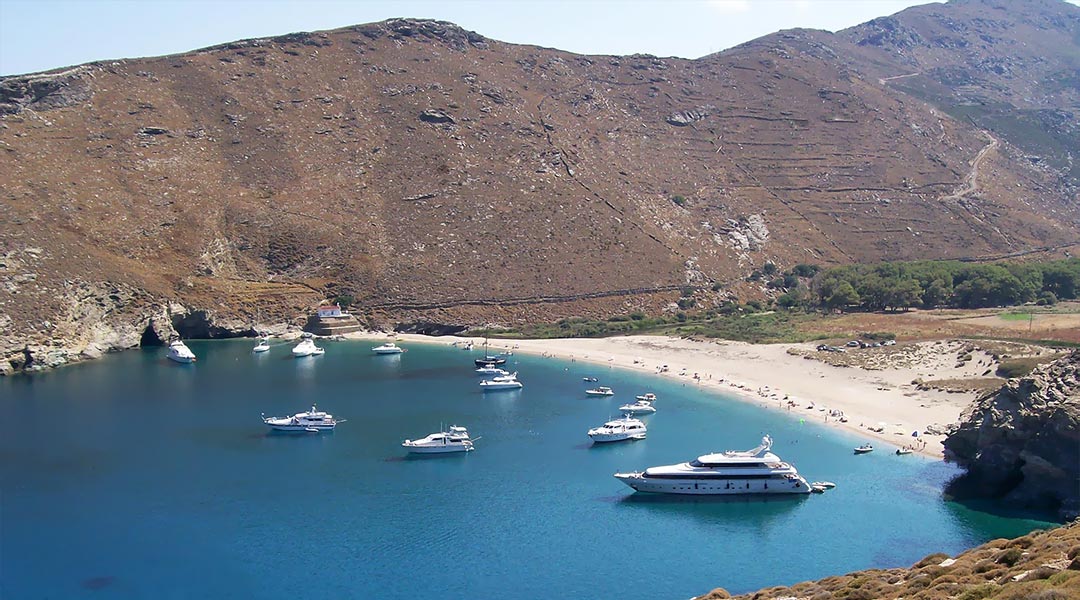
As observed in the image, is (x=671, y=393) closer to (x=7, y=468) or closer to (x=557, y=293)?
(x=557, y=293)

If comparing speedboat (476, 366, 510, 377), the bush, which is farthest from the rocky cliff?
speedboat (476, 366, 510, 377)

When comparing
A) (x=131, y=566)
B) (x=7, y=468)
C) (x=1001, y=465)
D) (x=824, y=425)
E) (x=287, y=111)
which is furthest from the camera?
(x=287, y=111)

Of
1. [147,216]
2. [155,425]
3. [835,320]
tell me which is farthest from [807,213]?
[155,425]

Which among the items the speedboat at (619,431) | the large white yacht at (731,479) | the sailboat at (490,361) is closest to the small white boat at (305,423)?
the speedboat at (619,431)

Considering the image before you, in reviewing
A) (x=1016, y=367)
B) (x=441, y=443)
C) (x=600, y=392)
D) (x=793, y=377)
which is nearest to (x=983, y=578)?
(x=441, y=443)

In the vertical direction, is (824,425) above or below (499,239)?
below

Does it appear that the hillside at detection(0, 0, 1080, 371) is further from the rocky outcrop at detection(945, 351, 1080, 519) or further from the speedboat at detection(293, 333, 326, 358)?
the rocky outcrop at detection(945, 351, 1080, 519)

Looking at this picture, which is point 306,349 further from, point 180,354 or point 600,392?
point 600,392
